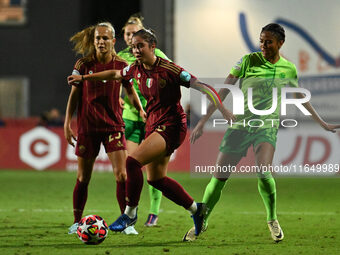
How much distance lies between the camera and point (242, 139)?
677 cm

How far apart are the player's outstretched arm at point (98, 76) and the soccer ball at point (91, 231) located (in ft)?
4.14

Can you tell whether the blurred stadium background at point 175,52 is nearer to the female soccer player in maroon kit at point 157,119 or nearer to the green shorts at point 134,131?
the green shorts at point 134,131

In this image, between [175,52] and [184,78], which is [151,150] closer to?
[184,78]

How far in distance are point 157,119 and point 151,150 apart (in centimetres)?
29

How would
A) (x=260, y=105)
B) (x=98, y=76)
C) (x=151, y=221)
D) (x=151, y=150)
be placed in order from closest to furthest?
(x=151, y=150) → (x=260, y=105) → (x=98, y=76) → (x=151, y=221)

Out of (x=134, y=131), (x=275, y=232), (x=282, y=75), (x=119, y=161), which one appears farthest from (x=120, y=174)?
(x=282, y=75)

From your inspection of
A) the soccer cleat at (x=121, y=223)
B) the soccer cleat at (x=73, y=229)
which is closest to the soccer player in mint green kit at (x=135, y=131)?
the soccer cleat at (x=73, y=229)

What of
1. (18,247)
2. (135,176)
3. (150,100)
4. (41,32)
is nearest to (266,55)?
(150,100)

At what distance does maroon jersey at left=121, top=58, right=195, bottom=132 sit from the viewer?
6551 mm

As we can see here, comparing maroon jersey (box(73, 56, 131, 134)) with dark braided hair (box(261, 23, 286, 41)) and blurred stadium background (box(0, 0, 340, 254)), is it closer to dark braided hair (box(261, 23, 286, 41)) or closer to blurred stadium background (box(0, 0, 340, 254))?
dark braided hair (box(261, 23, 286, 41))

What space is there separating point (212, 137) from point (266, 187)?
27.3ft

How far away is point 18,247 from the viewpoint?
643cm

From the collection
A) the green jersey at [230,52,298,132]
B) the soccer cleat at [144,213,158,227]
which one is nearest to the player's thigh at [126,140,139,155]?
the soccer cleat at [144,213,158,227]

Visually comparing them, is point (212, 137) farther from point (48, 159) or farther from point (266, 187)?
point (266, 187)
